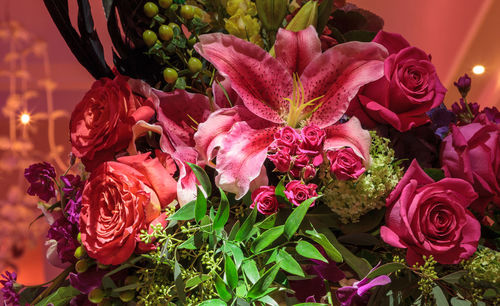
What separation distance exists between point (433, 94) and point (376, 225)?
17 centimetres

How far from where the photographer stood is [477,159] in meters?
0.58

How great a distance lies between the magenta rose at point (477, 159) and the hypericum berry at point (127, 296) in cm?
39

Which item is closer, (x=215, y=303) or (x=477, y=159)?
(x=215, y=303)

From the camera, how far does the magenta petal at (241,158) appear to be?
0.51m

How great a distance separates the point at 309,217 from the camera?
21.4 inches

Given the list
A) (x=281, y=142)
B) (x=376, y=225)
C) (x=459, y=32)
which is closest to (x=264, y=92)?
(x=281, y=142)

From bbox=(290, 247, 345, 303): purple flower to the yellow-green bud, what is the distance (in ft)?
0.94

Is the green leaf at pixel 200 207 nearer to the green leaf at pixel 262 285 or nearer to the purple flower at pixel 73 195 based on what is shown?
the green leaf at pixel 262 285

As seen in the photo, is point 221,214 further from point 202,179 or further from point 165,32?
point 165,32

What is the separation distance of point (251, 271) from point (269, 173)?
14 cm

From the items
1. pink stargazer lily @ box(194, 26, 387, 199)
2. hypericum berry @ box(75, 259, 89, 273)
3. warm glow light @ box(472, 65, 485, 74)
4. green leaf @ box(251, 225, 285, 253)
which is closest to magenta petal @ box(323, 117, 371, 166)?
pink stargazer lily @ box(194, 26, 387, 199)

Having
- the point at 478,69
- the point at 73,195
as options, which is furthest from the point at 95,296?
the point at 478,69

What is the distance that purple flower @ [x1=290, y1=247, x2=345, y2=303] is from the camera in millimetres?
534

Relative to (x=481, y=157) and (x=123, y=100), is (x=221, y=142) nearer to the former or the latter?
(x=123, y=100)
